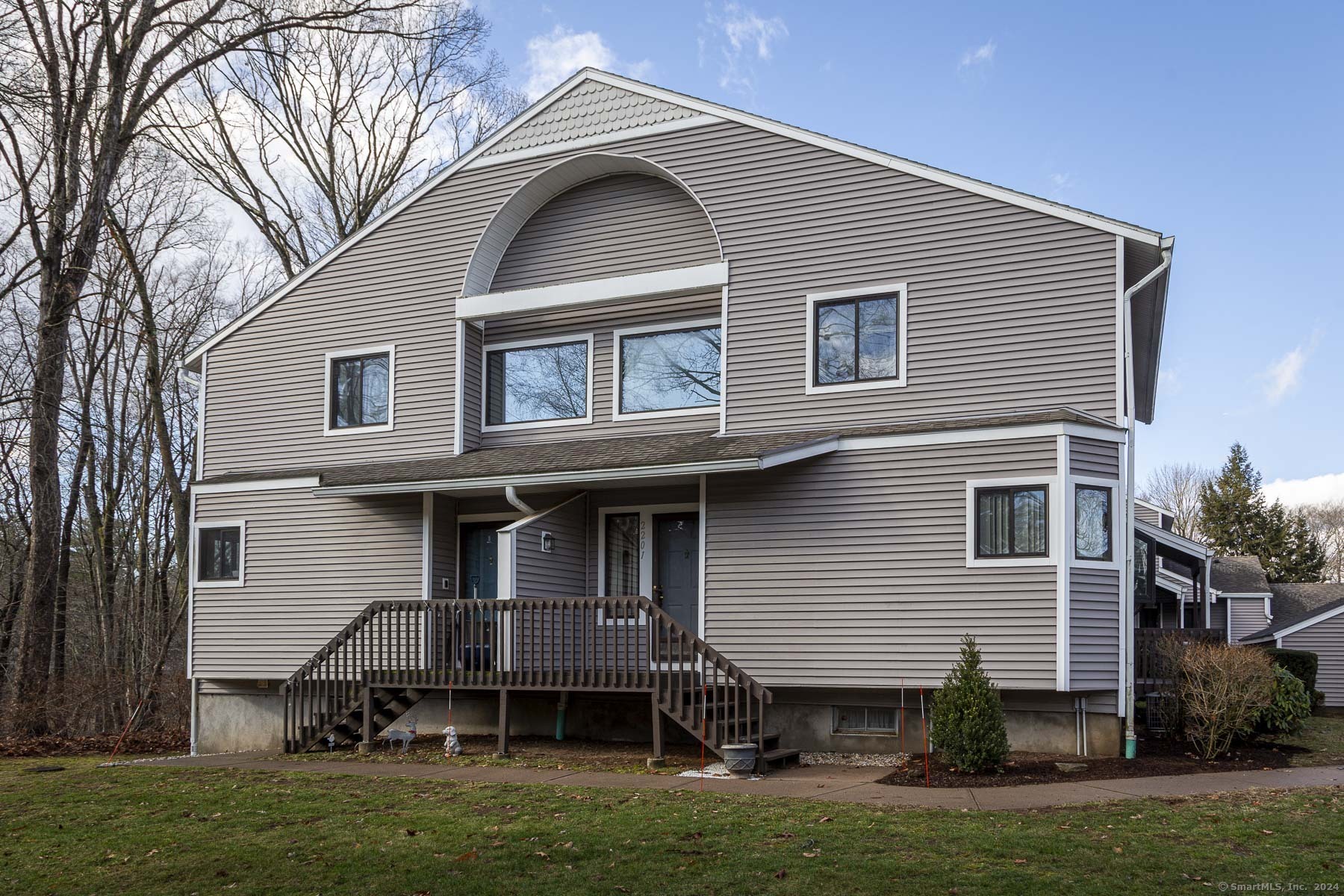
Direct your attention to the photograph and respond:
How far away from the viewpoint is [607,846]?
27.5ft

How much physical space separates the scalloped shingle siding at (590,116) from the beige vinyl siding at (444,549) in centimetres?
524

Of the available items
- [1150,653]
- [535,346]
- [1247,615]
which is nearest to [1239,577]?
[1247,615]

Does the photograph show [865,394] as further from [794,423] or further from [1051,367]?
[1051,367]

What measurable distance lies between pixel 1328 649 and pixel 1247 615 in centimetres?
582

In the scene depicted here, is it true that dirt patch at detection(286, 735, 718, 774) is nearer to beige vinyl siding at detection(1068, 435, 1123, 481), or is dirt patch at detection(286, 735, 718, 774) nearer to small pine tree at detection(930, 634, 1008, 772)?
small pine tree at detection(930, 634, 1008, 772)

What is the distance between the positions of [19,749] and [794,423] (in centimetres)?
1260

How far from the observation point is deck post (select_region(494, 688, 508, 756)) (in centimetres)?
1415

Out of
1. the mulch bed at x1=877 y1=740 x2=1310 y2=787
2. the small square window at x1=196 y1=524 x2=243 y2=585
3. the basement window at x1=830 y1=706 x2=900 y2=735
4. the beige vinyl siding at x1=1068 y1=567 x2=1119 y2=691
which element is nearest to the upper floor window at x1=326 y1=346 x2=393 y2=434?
the small square window at x1=196 y1=524 x2=243 y2=585

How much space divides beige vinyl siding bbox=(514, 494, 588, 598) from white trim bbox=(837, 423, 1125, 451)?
4.12m

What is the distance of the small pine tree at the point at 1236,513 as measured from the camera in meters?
45.8

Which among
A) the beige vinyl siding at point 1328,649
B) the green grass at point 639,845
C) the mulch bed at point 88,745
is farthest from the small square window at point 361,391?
the beige vinyl siding at point 1328,649

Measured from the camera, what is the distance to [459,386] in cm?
1698

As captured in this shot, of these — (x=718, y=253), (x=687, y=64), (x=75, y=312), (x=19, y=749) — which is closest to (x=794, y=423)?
(x=718, y=253)

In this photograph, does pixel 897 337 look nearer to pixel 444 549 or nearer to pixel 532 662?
pixel 532 662
